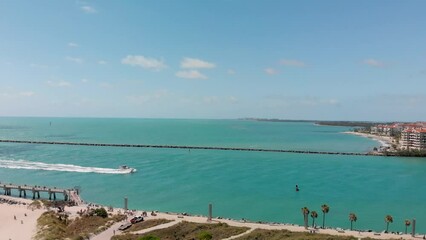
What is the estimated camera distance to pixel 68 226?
4091cm

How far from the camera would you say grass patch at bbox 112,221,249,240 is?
34344mm

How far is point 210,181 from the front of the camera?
70.1m

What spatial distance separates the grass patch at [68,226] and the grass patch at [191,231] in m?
4.30

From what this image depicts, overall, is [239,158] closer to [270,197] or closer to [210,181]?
[210,181]

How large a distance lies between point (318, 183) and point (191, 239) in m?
41.8

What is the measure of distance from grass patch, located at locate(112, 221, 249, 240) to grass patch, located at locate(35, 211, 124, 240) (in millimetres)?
4305

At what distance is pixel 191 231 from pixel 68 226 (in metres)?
14.7

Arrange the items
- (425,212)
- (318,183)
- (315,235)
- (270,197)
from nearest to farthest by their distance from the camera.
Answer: (315,235)
(425,212)
(270,197)
(318,183)

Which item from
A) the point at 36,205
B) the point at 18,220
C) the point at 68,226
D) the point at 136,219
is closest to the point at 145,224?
the point at 136,219

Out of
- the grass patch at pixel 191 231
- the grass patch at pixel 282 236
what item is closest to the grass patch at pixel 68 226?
the grass patch at pixel 191 231

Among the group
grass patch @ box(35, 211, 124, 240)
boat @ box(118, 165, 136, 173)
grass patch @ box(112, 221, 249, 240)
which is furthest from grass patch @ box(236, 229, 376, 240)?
boat @ box(118, 165, 136, 173)

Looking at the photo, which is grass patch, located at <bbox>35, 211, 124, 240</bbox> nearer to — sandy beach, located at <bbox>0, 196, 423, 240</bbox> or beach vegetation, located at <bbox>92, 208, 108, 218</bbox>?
beach vegetation, located at <bbox>92, 208, 108, 218</bbox>

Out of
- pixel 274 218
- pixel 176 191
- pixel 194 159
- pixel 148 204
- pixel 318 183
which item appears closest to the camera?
pixel 274 218

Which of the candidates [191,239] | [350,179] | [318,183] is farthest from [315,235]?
[350,179]
